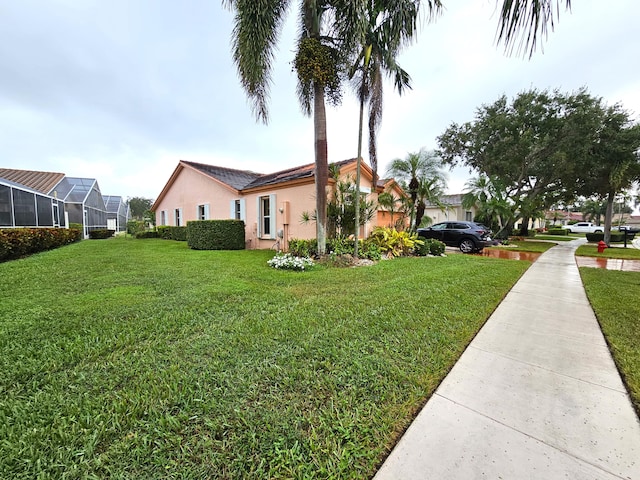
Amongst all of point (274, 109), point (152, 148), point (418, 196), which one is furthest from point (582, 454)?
point (152, 148)

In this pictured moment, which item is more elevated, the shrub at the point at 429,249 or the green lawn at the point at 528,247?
the shrub at the point at 429,249

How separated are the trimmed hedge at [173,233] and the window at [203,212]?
1.53 metres

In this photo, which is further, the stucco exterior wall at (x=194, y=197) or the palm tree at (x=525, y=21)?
the stucco exterior wall at (x=194, y=197)

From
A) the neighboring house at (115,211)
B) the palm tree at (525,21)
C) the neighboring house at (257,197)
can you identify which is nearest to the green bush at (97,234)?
the neighboring house at (115,211)

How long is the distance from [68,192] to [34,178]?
1.74m

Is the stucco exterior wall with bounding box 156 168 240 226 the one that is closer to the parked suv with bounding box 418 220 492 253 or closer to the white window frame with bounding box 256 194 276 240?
the white window frame with bounding box 256 194 276 240

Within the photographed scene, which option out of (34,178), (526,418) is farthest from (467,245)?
(34,178)

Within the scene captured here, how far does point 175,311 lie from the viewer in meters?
3.58

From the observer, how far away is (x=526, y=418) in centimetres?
175

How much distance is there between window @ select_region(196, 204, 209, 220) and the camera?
14.4 metres

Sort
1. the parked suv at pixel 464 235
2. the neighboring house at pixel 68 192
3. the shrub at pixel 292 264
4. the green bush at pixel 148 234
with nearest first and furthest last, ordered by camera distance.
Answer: the shrub at pixel 292 264, the parked suv at pixel 464 235, the neighboring house at pixel 68 192, the green bush at pixel 148 234

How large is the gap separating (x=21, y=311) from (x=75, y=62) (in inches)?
417

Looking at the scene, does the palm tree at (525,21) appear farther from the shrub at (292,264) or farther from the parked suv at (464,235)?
the parked suv at (464,235)

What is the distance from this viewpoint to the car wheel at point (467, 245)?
40.0 feet
